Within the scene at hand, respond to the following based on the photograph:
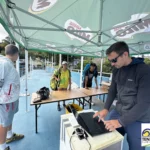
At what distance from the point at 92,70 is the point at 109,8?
206 centimetres

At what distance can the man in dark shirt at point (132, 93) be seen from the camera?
2.91ft

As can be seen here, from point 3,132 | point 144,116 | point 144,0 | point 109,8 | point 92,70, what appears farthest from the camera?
point 92,70

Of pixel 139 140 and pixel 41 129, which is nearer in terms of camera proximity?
pixel 139 140

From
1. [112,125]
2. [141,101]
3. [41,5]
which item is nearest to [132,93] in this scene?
[141,101]

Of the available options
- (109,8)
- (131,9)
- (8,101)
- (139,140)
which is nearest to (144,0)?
(131,9)

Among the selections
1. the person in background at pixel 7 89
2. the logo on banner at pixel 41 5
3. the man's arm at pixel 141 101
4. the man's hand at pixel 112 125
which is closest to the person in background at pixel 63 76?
the person in background at pixel 7 89

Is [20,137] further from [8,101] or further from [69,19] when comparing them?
[69,19]

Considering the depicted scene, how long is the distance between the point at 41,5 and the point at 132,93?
Answer: 1.52m

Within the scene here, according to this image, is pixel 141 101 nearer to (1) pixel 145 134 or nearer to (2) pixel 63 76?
(1) pixel 145 134

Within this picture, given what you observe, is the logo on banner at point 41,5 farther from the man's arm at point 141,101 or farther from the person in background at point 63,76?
the person in background at point 63,76

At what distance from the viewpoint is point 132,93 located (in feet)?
3.19

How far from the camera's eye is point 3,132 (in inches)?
60.9

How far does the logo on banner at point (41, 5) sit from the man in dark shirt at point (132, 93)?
1.04m

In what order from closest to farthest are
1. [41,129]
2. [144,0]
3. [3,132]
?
[144,0] < [3,132] < [41,129]
